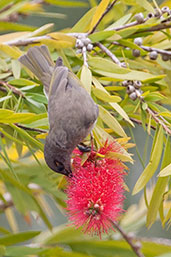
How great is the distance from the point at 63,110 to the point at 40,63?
290 millimetres

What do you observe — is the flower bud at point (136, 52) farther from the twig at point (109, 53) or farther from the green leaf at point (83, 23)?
the green leaf at point (83, 23)

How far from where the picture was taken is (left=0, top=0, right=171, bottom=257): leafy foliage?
1638 mm

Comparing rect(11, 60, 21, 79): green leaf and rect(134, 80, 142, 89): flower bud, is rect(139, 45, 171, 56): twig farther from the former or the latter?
rect(11, 60, 21, 79): green leaf

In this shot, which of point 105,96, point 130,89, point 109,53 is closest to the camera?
point 105,96

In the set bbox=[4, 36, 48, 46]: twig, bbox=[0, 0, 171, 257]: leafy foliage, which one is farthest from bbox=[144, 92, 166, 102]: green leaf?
bbox=[4, 36, 48, 46]: twig

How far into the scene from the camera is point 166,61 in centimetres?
194

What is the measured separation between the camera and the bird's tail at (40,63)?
195 cm

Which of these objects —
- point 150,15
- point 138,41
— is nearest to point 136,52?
point 138,41

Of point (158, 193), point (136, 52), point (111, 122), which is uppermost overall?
point (136, 52)

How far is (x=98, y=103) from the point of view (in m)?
1.91

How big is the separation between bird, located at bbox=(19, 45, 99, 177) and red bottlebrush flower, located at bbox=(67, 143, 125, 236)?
0.17 meters

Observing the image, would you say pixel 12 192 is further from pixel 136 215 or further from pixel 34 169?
pixel 136 215

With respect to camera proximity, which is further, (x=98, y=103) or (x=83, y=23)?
(x=83, y=23)

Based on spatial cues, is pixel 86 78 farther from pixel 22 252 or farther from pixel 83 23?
pixel 22 252
